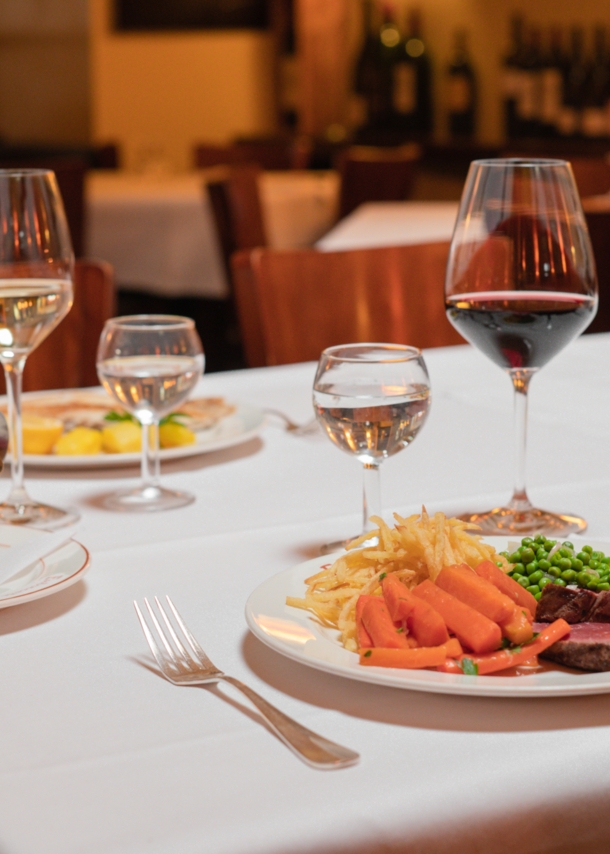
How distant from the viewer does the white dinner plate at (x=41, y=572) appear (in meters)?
0.68

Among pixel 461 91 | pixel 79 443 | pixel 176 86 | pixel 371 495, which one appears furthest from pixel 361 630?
pixel 176 86

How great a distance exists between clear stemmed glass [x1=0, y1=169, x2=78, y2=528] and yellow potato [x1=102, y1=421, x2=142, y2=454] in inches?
5.1

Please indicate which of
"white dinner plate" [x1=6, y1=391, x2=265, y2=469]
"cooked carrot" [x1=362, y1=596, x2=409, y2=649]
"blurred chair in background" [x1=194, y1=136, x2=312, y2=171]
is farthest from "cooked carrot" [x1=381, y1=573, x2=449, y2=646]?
"blurred chair in background" [x1=194, y1=136, x2=312, y2=171]

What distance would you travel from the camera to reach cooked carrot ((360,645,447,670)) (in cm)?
55

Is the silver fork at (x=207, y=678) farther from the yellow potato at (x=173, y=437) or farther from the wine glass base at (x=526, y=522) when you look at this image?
the yellow potato at (x=173, y=437)

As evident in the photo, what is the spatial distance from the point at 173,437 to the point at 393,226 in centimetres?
244

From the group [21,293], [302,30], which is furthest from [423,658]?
[302,30]

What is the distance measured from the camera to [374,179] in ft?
15.3

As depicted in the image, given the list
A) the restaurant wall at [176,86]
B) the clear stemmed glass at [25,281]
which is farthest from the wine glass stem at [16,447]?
the restaurant wall at [176,86]

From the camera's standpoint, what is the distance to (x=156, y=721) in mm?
547

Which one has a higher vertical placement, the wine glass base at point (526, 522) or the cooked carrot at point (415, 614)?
the cooked carrot at point (415, 614)

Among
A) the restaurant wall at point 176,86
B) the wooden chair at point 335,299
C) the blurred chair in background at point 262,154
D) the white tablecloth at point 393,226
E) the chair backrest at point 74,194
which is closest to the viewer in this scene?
the wooden chair at point 335,299

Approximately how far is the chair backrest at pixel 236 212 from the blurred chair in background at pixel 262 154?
1.72 meters

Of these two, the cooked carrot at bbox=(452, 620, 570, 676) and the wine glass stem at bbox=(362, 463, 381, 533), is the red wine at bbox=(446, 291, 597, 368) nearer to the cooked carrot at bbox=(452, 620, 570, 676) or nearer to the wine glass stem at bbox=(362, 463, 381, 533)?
the wine glass stem at bbox=(362, 463, 381, 533)
